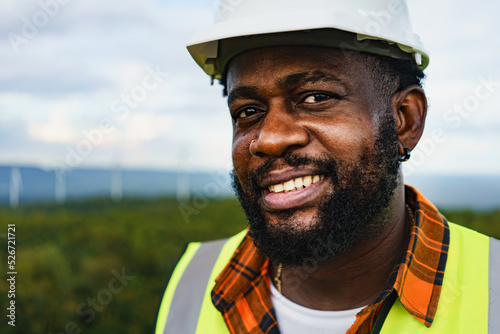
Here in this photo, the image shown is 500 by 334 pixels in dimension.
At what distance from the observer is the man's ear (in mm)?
2264

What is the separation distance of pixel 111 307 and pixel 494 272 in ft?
11.6

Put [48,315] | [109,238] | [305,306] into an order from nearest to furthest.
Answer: [305,306]
[48,315]
[109,238]

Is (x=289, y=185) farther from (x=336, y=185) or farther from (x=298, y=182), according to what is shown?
(x=336, y=185)

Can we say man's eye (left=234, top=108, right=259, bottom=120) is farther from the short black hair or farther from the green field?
the green field

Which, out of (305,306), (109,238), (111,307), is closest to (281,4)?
(305,306)

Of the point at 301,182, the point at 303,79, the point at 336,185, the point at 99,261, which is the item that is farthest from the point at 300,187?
the point at 99,261

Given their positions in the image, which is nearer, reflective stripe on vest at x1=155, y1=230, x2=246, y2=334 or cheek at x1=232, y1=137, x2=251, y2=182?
cheek at x1=232, y1=137, x2=251, y2=182

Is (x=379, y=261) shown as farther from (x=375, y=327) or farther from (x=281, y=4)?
(x=281, y=4)

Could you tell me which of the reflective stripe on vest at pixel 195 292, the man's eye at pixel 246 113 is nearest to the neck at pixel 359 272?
the reflective stripe on vest at pixel 195 292

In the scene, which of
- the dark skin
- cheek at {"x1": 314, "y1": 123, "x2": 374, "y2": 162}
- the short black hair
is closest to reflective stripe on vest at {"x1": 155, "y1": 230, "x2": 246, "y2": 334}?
the dark skin

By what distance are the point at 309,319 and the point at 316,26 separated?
1.34m

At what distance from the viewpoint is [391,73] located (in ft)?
7.37

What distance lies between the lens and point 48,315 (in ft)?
14.2

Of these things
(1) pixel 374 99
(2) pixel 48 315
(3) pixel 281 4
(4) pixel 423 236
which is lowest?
(2) pixel 48 315
